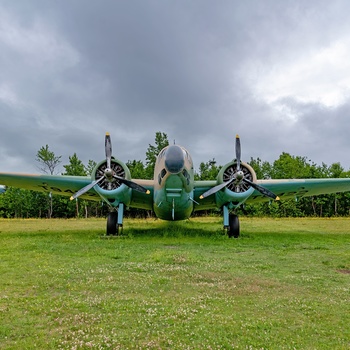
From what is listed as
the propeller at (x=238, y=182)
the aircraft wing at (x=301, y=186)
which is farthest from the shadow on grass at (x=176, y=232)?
the aircraft wing at (x=301, y=186)

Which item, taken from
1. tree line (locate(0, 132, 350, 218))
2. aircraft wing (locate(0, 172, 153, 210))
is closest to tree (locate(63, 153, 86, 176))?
tree line (locate(0, 132, 350, 218))

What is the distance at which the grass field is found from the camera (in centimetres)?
380

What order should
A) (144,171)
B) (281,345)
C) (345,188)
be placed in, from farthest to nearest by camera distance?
(144,171) < (345,188) < (281,345)

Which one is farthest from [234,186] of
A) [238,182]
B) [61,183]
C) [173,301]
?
[173,301]

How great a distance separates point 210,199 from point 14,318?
13.1m

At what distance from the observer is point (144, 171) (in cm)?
5628

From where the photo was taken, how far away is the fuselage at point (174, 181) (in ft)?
42.8

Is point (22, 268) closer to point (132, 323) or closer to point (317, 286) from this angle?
point (132, 323)

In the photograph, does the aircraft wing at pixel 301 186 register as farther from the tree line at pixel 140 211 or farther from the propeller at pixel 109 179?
the tree line at pixel 140 211

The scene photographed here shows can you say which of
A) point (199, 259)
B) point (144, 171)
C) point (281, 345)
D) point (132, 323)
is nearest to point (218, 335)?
point (281, 345)

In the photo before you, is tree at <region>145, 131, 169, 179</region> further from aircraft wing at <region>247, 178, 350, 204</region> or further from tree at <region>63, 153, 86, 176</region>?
aircraft wing at <region>247, 178, 350, 204</region>

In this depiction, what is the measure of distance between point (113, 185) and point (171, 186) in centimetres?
293

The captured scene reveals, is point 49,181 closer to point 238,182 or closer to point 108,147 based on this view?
point 108,147

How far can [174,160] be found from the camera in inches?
510
